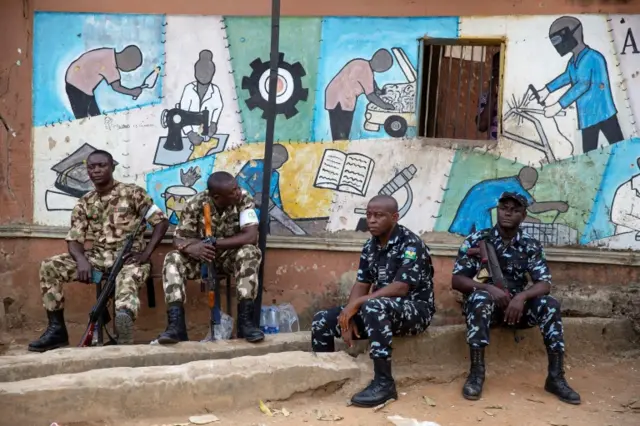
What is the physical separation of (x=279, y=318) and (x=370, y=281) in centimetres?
128

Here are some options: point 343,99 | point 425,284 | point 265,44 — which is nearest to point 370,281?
point 425,284

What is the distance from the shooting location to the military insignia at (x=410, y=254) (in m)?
5.30

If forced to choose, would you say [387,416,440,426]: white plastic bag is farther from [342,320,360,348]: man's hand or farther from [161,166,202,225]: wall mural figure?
[161,166,202,225]: wall mural figure

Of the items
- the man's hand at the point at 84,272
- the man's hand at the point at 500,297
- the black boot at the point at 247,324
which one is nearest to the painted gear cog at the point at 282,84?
the black boot at the point at 247,324

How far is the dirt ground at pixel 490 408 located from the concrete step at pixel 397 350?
0.24m

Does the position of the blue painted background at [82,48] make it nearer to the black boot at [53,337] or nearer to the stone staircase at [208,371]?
the black boot at [53,337]

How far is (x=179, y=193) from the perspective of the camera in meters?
6.83

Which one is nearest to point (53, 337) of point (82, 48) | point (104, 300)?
point (104, 300)

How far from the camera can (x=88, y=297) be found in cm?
692

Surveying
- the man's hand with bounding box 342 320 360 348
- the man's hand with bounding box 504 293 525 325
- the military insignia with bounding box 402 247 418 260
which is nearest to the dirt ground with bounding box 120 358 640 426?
the man's hand with bounding box 342 320 360 348

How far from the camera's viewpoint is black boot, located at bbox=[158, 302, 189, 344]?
544cm

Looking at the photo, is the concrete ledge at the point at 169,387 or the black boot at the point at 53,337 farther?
the black boot at the point at 53,337

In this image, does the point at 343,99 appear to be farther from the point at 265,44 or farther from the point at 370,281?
the point at 370,281

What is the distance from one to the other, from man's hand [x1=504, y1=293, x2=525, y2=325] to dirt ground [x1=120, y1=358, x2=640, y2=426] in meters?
0.51
